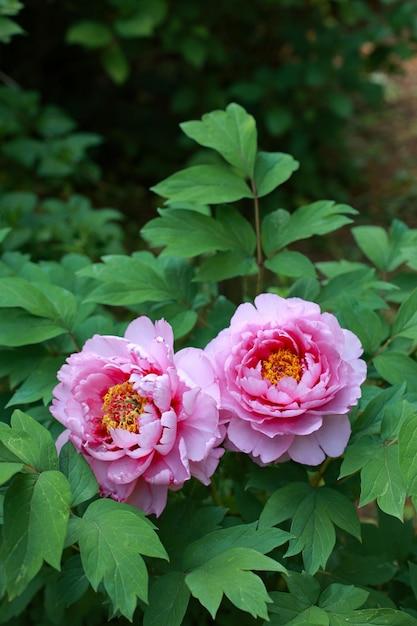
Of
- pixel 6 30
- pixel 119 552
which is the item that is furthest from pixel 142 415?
pixel 6 30

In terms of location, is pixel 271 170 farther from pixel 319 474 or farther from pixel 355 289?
pixel 319 474

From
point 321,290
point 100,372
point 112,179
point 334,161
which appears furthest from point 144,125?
point 100,372

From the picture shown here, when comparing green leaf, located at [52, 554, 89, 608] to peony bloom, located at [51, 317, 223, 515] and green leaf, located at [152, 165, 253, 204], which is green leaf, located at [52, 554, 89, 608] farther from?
green leaf, located at [152, 165, 253, 204]

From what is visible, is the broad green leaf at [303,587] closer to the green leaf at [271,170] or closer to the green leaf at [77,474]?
the green leaf at [77,474]

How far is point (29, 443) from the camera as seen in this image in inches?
43.1

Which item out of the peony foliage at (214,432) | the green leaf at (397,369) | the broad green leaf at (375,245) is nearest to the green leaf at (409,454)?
the peony foliage at (214,432)

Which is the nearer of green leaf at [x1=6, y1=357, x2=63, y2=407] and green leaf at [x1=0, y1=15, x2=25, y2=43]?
green leaf at [x1=6, y1=357, x2=63, y2=407]

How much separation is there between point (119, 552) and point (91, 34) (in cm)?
271

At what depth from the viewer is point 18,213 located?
2.62 metres

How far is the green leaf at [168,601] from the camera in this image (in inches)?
43.4

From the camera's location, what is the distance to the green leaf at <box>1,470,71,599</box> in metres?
1.00

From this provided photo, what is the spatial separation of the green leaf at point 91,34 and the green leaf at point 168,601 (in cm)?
261

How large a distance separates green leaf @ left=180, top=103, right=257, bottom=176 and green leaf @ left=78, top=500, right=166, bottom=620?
2.07 ft

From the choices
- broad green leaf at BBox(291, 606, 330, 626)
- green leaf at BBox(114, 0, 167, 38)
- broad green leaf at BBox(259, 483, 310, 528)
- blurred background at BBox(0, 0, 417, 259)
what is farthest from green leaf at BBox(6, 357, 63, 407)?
green leaf at BBox(114, 0, 167, 38)
